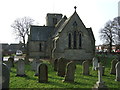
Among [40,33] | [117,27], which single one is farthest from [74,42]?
[117,27]

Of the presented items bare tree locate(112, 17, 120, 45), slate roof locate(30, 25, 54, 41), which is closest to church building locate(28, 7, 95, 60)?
slate roof locate(30, 25, 54, 41)

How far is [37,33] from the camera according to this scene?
36.8m

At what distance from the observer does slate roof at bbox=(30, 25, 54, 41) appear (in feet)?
118

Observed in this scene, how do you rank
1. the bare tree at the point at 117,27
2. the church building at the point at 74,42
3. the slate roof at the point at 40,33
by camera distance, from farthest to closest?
the bare tree at the point at 117,27, the slate roof at the point at 40,33, the church building at the point at 74,42

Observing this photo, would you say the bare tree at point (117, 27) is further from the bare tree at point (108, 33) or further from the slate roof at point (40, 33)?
the slate roof at point (40, 33)

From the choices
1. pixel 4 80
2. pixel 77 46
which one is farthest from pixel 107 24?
pixel 4 80

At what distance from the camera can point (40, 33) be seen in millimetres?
37094

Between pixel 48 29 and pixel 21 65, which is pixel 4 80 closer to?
pixel 21 65

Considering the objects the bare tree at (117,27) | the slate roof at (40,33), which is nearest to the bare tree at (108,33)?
the bare tree at (117,27)

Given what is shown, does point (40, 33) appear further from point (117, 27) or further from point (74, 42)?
point (117, 27)

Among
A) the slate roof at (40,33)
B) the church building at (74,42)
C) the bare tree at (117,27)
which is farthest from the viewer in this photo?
the bare tree at (117,27)

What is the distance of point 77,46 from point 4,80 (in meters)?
21.3

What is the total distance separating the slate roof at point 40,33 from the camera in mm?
36000

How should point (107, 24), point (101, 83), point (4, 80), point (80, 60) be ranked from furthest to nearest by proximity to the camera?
1. point (107, 24)
2. point (80, 60)
3. point (101, 83)
4. point (4, 80)
